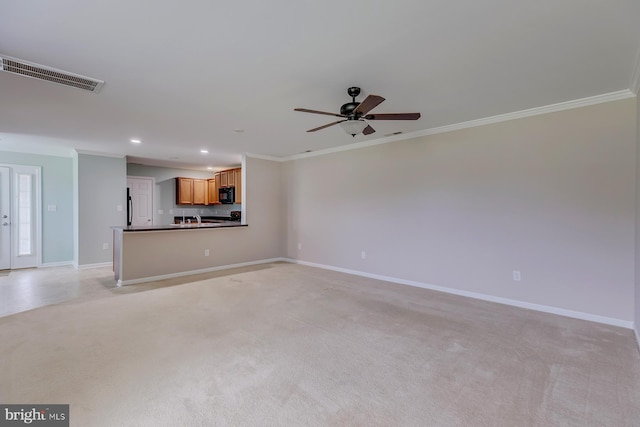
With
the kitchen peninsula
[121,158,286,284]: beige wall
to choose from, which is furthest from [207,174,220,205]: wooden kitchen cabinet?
the kitchen peninsula

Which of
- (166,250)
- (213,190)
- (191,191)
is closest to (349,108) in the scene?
(166,250)

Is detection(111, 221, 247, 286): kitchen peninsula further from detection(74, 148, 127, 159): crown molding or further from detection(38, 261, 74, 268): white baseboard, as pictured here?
detection(38, 261, 74, 268): white baseboard

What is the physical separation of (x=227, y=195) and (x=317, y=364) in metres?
6.19

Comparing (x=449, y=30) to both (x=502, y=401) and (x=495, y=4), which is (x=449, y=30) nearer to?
(x=495, y=4)

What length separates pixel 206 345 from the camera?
266cm

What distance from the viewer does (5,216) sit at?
5820 millimetres

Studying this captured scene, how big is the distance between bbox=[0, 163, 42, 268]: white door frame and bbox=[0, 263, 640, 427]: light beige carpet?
3627 millimetres

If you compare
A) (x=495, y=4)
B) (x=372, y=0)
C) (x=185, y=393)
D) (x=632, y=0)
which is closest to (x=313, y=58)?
(x=372, y=0)

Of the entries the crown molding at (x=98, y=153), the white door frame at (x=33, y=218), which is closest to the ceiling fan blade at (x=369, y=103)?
the crown molding at (x=98, y=153)

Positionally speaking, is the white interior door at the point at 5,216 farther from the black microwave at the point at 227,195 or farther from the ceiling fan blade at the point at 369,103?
the ceiling fan blade at the point at 369,103

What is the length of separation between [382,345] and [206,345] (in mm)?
1592

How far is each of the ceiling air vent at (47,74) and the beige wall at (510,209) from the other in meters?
3.97

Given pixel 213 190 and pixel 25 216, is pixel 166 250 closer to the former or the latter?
pixel 25 216

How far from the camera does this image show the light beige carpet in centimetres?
180
